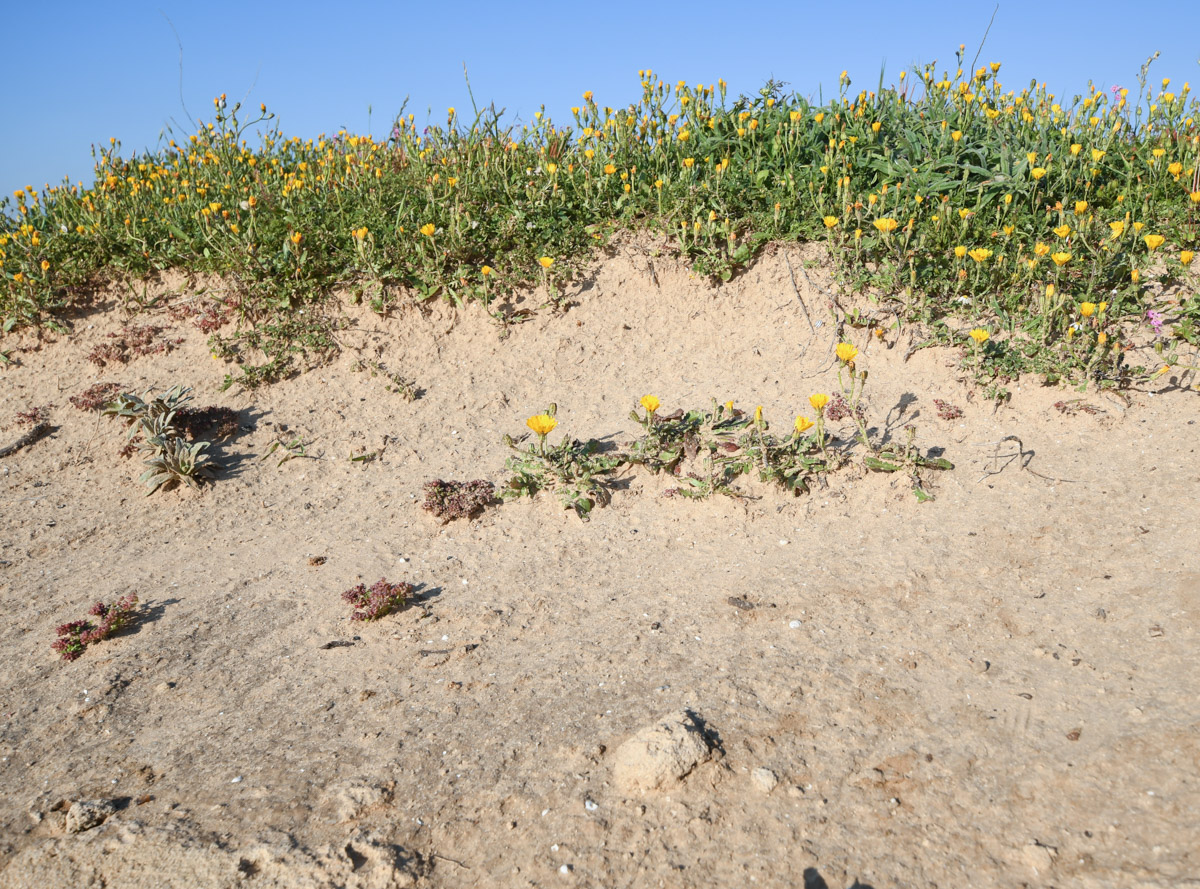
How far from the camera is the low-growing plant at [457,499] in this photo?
176 inches

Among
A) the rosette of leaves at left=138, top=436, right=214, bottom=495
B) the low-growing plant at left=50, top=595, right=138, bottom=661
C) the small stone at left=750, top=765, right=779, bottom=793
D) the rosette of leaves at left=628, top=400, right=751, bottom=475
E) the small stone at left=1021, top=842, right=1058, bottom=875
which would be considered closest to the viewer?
the small stone at left=1021, top=842, right=1058, bottom=875

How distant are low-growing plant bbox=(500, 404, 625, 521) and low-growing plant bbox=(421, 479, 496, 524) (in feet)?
0.39

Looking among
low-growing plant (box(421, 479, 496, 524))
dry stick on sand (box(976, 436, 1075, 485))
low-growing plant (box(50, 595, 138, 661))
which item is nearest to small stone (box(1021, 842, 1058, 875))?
dry stick on sand (box(976, 436, 1075, 485))

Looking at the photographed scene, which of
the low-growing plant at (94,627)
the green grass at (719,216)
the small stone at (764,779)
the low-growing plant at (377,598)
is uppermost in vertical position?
the green grass at (719,216)

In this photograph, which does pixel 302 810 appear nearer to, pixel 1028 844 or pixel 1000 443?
pixel 1028 844

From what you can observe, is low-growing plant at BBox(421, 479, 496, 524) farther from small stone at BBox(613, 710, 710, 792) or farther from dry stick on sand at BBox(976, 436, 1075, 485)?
dry stick on sand at BBox(976, 436, 1075, 485)

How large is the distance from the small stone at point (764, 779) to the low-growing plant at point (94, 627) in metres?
3.07

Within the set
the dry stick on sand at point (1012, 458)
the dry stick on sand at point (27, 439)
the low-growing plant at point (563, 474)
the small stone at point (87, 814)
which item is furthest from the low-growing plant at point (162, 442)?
the dry stick on sand at point (1012, 458)

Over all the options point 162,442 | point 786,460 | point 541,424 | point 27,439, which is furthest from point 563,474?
point 27,439

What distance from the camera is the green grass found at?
5.36 m

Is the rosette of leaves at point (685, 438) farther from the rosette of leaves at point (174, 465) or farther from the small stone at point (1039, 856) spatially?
the rosette of leaves at point (174, 465)

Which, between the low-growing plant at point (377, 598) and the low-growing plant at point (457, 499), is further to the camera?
the low-growing plant at point (457, 499)

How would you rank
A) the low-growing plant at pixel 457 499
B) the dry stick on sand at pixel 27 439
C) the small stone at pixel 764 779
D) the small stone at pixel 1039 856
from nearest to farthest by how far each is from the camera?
1. the small stone at pixel 1039 856
2. the small stone at pixel 764 779
3. the low-growing plant at pixel 457 499
4. the dry stick on sand at pixel 27 439

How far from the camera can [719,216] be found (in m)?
6.12
